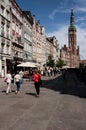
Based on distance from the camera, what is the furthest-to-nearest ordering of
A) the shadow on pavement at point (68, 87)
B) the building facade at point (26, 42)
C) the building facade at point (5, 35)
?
the building facade at point (26, 42)
the building facade at point (5, 35)
the shadow on pavement at point (68, 87)

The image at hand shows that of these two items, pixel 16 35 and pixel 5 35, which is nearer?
pixel 5 35

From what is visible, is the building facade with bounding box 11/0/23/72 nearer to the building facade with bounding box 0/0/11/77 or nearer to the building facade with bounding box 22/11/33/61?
the building facade with bounding box 0/0/11/77

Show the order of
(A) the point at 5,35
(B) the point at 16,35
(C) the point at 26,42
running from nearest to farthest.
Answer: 1. (A) the point at 5,35
2. (B) the point at 16,35
3. (C) the point at 26,42

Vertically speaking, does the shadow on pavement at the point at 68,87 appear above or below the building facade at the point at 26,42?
below

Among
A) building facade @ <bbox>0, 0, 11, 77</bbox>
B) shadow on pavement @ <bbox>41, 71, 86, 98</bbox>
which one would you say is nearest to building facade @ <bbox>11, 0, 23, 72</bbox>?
building facade @ <bbox>0, 0, 11, 77</bbox>

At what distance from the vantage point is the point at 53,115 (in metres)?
10.9

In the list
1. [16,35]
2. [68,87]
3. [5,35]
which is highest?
[16,35]

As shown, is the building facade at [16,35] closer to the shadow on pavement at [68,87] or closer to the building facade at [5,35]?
the building facade at [5,35]

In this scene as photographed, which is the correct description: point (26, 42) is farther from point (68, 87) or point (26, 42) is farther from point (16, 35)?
point (68, 87)

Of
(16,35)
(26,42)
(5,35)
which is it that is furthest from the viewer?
(26,42)

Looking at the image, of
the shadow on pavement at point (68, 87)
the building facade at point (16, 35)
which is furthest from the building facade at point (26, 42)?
the shadow on pavement at point (68, 87)

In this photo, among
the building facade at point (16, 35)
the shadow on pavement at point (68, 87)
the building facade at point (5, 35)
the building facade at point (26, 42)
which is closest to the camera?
the shadow on pavement at point (68, 87)

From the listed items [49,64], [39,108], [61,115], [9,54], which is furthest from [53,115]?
[49,64]

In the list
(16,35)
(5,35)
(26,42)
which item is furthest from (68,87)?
(26,42)
